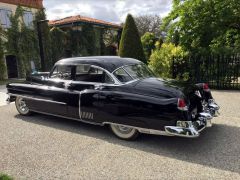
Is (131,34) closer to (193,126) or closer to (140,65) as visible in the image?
(140,65)

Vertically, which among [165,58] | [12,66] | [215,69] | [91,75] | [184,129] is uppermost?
[165,58]

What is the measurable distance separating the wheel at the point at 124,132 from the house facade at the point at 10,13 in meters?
15.5

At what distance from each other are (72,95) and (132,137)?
5.37 ft

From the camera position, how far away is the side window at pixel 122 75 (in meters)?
5.01

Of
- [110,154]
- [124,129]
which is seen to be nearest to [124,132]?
[124,129]

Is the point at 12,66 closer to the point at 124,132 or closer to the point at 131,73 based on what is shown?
the point at 131,73

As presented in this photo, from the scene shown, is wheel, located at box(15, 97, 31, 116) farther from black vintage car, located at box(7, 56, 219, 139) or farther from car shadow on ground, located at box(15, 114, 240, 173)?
car shadow on ground, located at box(15, 114, 240, 173)

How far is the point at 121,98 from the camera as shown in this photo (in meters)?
4.61

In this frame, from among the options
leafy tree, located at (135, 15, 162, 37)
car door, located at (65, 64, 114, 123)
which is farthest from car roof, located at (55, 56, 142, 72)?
leafy tree, located at (135, 15, 162, 37)

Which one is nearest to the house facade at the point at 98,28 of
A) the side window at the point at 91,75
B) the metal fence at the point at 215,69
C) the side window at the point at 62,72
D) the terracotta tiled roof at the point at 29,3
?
the terracotta tiled roof at the point at 29,3

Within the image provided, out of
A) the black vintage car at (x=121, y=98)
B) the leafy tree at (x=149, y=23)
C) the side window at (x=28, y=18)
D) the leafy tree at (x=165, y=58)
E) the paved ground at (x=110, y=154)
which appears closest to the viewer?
the paved ground at (x=110, y=154)

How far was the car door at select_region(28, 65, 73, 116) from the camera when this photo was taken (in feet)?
18.1

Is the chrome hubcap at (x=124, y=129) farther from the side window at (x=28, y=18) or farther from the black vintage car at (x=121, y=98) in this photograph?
the side window at (x=28, y=18)

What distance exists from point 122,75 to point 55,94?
66.7 inches
